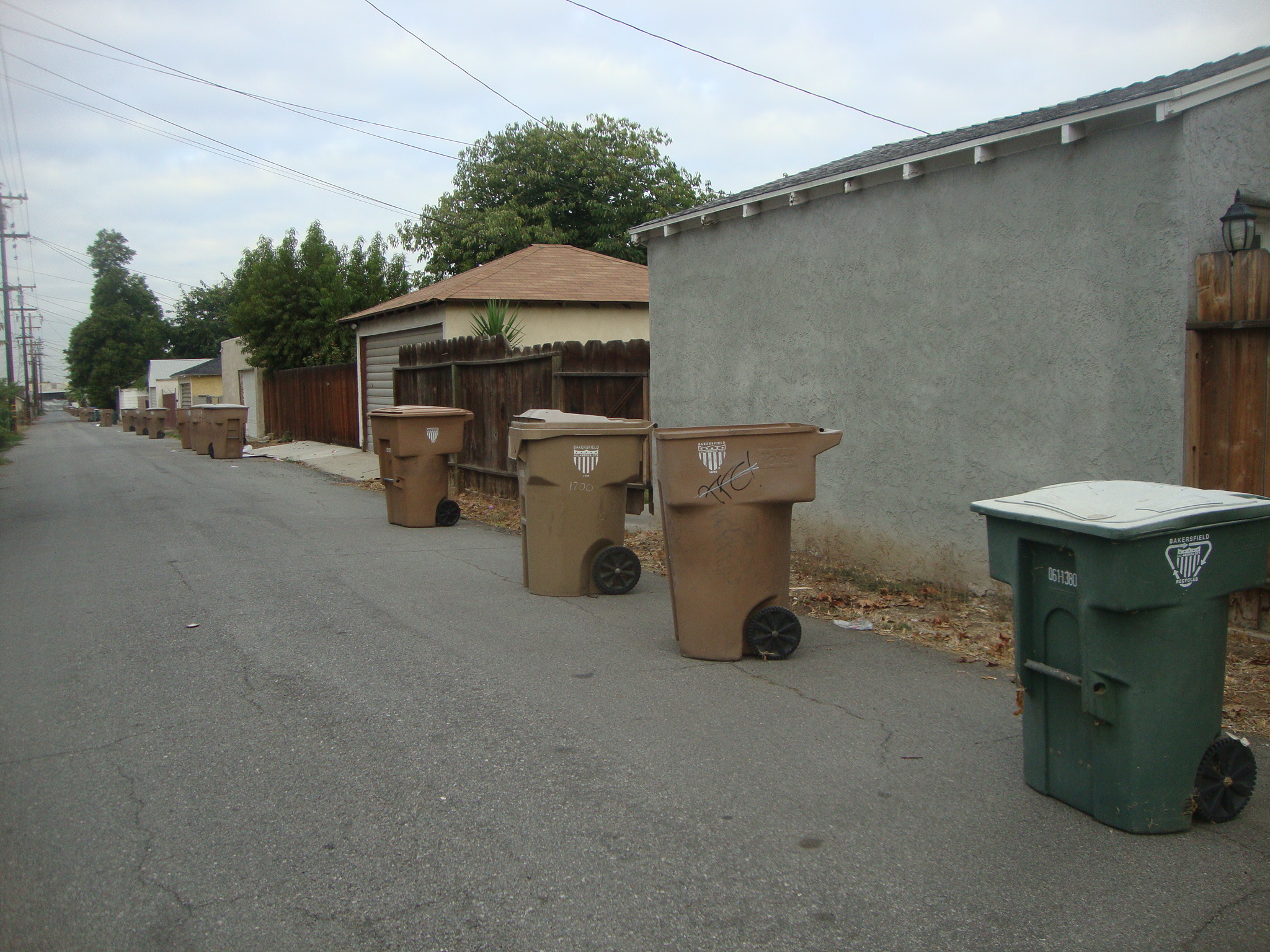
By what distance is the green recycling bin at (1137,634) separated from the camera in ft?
11.5

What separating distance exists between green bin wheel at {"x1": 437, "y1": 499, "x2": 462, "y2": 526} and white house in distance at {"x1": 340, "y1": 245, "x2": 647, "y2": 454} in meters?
5.03

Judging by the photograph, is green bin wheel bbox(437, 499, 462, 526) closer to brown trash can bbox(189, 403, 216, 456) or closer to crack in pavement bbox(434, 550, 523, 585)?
crack in pavement bbox(434, 550, 523, 585)

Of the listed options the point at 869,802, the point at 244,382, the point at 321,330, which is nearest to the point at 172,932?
the point at 869,802

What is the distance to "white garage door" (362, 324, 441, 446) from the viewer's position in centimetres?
2020

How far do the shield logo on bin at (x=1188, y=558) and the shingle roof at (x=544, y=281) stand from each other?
14.8 meters

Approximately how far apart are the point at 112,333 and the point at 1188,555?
90.7 metres

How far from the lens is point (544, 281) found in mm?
19062

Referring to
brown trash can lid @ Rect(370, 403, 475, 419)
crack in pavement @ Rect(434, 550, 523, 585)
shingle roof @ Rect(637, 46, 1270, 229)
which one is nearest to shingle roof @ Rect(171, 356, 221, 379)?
brown trash can lid @ Rect(370, 403, 475, 419)

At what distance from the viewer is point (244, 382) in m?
35.1

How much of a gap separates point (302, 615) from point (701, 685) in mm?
3268

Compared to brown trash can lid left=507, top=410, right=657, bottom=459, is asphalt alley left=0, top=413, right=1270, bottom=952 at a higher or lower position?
lower

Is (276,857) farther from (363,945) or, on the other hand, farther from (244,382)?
(244,382)

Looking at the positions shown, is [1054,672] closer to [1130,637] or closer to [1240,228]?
[1130,637]

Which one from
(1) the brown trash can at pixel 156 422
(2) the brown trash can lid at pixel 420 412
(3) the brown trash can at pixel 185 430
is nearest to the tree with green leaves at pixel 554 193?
(3) the brown trash can at pixel 185 430
